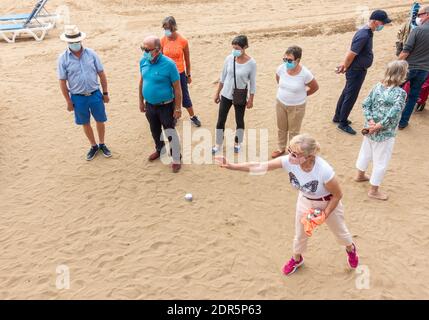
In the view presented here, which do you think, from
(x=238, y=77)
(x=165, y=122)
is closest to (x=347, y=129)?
(x=238, y=77)

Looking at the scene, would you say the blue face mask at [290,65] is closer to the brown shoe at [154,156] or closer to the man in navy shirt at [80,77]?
A: the brown shoe at [154,156]

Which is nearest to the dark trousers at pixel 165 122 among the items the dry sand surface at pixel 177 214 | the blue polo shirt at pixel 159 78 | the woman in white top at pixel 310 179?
the blue polo shirt at pixel 159 78

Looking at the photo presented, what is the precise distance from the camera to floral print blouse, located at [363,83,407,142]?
452 centimetres

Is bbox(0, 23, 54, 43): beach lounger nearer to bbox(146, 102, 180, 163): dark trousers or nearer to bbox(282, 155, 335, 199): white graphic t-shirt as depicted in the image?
bbox(146, 102, 180, 163): dark trousers

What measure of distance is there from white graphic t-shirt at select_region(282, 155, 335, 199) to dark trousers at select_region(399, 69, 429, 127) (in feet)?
12.9

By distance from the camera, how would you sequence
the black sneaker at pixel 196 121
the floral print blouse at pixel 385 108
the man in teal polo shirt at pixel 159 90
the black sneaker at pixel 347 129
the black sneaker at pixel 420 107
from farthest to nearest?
the black sneaker at pixel 420 107, the black sneaker at pixel 196 121, the black sneaker at pixel 347 129, the man in teal polo shirt at pixel 159 90, the floral print blouse at pixel 385 108

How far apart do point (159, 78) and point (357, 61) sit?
3.04 metres

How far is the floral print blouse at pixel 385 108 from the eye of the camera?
452cm

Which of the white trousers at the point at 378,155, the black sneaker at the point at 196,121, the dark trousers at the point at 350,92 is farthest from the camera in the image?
the black sneaker at the point at 196,121

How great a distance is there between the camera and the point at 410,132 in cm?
662

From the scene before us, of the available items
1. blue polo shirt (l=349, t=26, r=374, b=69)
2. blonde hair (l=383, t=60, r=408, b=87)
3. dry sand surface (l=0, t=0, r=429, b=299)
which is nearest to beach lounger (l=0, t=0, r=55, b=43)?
dry sand surface (l=0, t=0, r=429, b=299)

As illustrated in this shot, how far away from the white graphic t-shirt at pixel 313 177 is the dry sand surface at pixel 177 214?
1.17 meters

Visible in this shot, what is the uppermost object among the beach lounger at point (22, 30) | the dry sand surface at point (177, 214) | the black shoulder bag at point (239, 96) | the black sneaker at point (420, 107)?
the black shoulder bag at point (239, 96)

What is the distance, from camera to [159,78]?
5.04 meters
